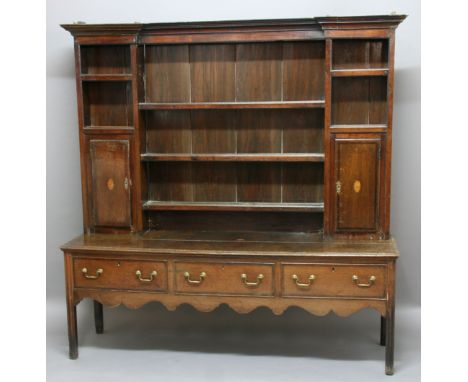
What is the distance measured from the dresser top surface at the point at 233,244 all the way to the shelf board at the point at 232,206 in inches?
6.2

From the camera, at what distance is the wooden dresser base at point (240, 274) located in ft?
10.6

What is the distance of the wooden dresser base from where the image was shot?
322 centimetres

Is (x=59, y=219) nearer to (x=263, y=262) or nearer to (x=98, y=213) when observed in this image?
(x=98, y=213)

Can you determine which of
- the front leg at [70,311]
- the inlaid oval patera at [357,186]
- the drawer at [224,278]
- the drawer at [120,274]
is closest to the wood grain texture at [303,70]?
the inlaid oval patera at [357,186]

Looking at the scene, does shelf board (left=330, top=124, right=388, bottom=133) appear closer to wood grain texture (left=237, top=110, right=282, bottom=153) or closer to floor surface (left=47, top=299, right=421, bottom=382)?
wood grain texture (left=237, top=110, right=282, bottom=153)

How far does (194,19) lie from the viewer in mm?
3875

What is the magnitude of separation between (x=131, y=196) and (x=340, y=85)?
1.49m

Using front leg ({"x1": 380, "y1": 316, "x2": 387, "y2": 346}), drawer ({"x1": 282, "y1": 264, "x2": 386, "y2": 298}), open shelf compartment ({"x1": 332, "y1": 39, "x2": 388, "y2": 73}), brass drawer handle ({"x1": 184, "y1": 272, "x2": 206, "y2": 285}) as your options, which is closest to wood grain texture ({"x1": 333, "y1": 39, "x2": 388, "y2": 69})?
open shelf compartment ({"x1": 332, "y1": 39, "x2": 388, "y2": 73})

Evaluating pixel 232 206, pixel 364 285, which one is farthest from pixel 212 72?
pixel 364 285

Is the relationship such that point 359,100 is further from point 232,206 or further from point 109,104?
point 109,104

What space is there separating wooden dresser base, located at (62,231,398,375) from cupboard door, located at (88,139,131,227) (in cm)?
24

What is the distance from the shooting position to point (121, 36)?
355 centimetres

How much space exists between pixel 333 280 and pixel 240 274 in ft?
1.72

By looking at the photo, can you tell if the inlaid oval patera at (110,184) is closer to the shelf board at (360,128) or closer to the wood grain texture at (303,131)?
the wood grain texture at (303,131)
